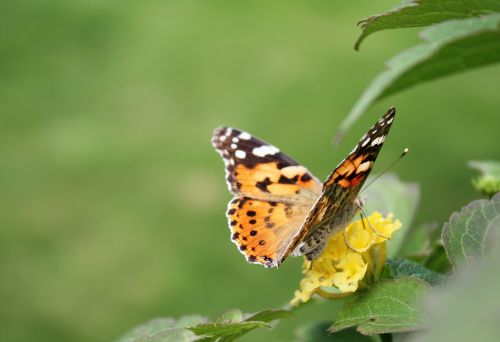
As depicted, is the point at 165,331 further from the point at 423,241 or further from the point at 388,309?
the point at 423,241

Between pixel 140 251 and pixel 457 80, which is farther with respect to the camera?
pixel 457 80

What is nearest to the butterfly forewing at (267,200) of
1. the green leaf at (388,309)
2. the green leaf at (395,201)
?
the green leaf at (395,201)

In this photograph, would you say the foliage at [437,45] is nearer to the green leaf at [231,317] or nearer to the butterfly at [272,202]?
the green leaf at [231,317]

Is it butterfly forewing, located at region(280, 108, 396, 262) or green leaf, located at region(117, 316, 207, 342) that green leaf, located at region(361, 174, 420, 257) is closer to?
butterfly forewing, located at region(280, 108, 396, 262)

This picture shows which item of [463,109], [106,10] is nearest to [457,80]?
[463,109]

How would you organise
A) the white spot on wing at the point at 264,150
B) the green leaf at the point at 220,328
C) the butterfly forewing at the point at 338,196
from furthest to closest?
the white spot on wing at the point at 264,150 → the butterfly forewing at the point at 338,196 → the green leaf at the point at 220,328

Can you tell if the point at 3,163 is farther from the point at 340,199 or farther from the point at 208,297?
the point at 340,199
